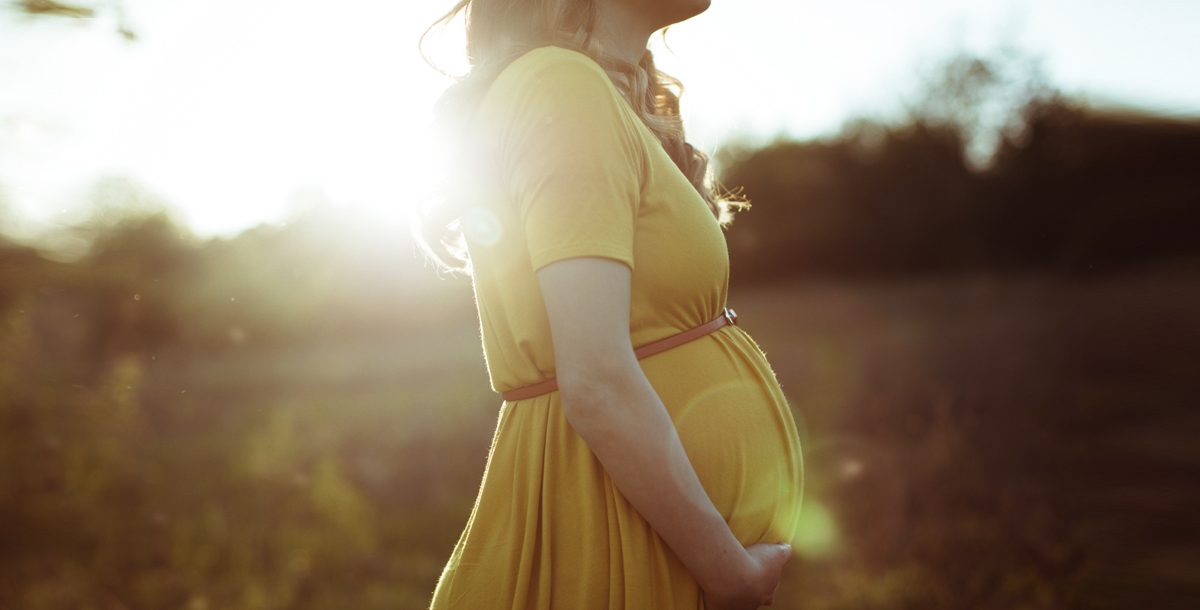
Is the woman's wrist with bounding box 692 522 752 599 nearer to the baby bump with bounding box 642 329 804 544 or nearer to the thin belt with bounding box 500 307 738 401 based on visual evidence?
the baby bump with bounding box 642 329 804 544

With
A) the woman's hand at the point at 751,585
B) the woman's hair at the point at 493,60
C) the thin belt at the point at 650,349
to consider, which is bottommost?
the woman's hand at the point at 751,585

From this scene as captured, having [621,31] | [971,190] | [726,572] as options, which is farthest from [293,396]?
[971,190]

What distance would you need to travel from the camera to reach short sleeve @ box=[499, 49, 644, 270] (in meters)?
1.10

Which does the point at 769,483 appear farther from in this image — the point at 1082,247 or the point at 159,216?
the point at 1082,247

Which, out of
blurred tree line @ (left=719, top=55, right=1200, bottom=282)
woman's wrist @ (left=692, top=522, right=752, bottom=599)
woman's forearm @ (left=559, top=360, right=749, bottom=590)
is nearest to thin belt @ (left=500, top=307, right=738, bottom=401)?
woman's forearm @ (left=559, top=360, right=749, bottom=590)

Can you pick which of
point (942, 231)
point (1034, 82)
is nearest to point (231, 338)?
point (1034, 82)

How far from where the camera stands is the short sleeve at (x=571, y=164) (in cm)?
110

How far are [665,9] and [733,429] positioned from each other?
0.85 meters

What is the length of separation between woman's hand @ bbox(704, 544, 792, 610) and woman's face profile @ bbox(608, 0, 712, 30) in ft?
3.41

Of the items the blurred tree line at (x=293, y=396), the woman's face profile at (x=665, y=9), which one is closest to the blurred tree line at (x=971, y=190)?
the blurred tree line at (x=293, y=396)

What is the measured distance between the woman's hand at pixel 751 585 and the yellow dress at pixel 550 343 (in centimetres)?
3

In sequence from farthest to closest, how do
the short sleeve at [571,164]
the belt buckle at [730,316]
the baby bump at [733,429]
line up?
the belt buckle at [730,316]
the baby bump at [733,429]
the short sleeve at [571,164]

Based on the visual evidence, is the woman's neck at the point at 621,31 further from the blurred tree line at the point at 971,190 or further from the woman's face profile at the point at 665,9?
the blurred tree line at the point at 971,190

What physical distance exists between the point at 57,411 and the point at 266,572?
1.66 m
